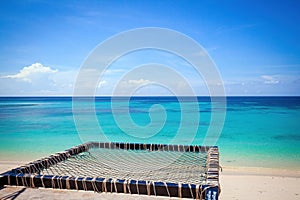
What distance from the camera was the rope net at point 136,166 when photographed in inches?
129

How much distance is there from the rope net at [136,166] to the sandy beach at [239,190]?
25.4 inches

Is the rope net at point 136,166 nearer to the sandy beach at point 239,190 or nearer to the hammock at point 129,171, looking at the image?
the hammock at point 129,171

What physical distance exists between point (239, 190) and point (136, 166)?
84.5 inches

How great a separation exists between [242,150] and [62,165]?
8.21 m

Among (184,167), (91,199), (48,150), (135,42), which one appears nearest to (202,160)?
(184,167)

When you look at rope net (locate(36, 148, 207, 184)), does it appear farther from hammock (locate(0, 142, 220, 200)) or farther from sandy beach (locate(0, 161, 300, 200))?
sandy beach (locate(0, 161, 300, 200))

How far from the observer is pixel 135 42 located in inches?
194

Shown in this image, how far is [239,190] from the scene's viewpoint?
483 centimetres

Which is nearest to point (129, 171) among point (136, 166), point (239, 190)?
point (136, 166)

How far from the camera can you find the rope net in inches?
129

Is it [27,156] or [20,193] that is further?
[27,156]

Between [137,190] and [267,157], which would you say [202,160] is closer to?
[137,190]

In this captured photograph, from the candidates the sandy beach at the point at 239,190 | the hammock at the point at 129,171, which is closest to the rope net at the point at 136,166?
the hammock at the point at 129,171

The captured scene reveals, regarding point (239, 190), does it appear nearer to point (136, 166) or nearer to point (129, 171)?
point (136, 166)
